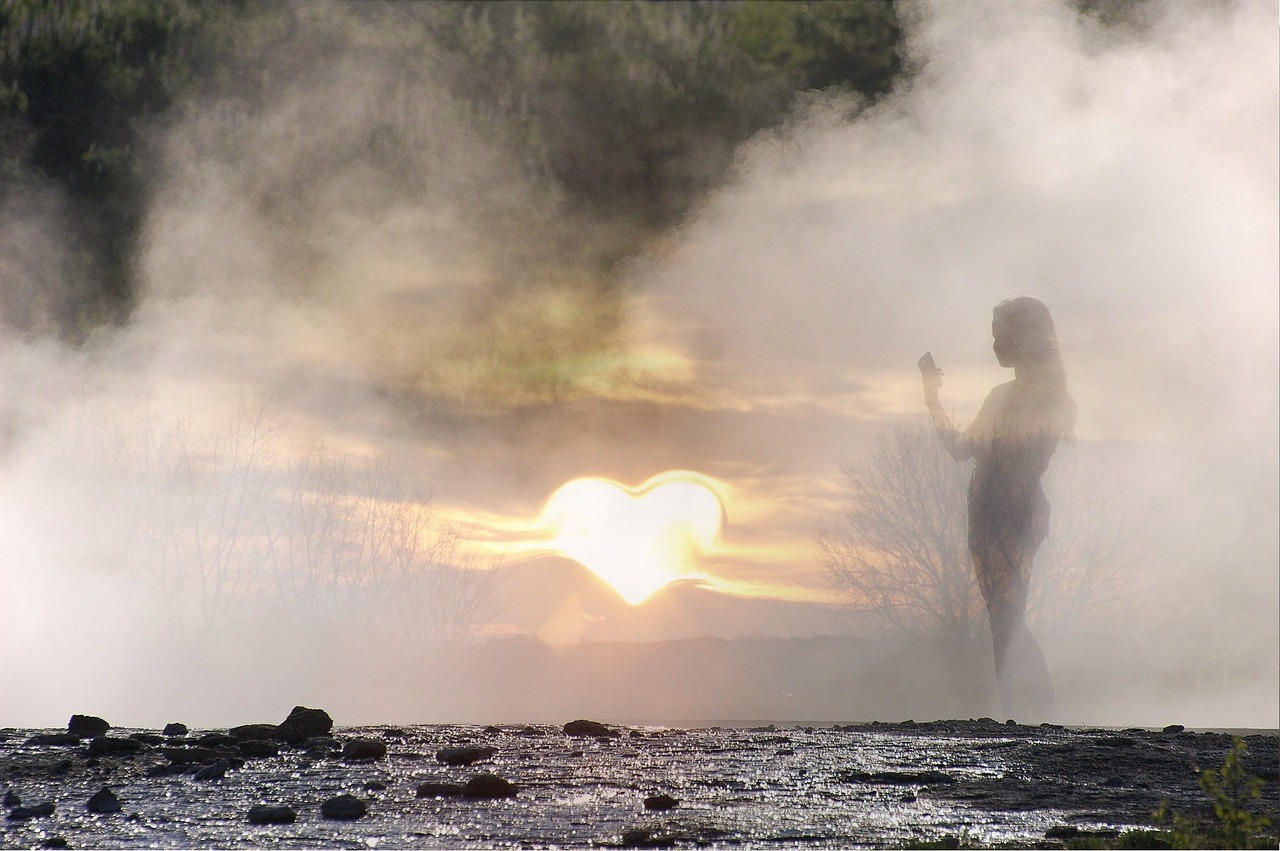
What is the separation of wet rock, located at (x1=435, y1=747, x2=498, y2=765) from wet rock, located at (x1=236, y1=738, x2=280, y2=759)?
179cm

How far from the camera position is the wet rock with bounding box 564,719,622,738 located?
15312 mm

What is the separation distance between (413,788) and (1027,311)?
12497 millimetres

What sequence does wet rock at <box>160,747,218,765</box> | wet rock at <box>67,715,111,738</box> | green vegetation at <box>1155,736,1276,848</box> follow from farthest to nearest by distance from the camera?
1. wet rock at <box>67,715,111,738</box>
2. wet rock at <box>160,747,218,765</box>
3. green vegetation at <box>1155,736,1276,848</box>

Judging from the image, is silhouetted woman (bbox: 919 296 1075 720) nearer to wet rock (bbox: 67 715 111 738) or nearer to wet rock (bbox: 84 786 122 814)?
wet rock (bbox: 67 715 111 738)

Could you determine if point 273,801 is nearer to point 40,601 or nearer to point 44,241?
point 40,601

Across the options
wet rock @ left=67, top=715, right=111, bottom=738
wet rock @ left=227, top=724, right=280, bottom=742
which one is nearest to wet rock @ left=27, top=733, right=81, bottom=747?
wet rock @ left=67, top=715, right=111, bottom=738

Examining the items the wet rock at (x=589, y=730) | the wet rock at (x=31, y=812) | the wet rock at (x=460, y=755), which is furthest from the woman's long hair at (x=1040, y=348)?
the wet rock at (x=31, y=812)

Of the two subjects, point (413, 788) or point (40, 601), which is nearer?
point (413, 788)

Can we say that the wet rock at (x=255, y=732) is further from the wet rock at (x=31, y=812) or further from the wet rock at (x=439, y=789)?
the wet rock at (x=31, y=812)

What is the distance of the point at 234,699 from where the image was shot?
2789 cm

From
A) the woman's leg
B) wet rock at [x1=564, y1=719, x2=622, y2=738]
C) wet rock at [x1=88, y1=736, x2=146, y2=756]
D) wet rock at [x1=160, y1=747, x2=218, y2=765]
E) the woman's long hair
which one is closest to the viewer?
wet rock at [x1=160, y1=747, x2=218, y2=765]

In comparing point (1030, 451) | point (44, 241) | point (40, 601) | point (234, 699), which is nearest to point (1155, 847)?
point (1030, 451)

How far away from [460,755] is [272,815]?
149 inches

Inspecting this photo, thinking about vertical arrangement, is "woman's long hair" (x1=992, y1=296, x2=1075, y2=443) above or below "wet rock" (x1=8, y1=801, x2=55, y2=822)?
above
